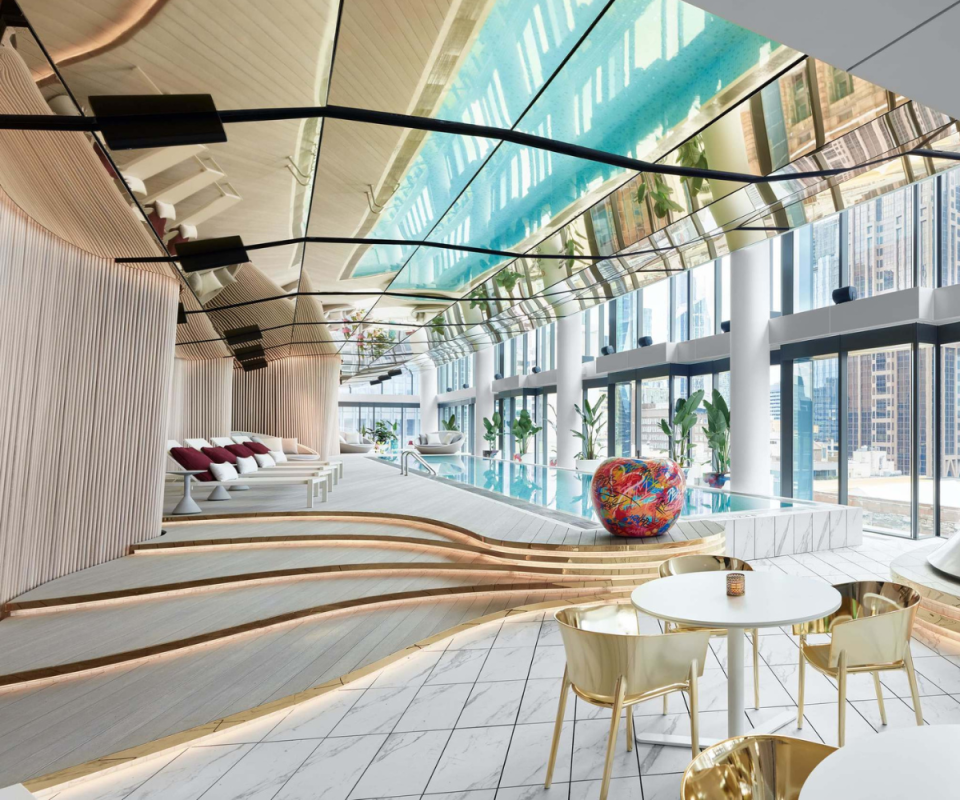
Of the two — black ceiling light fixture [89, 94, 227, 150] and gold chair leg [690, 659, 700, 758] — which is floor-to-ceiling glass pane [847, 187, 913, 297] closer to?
gold chair leg [690, 659, 700, 758]

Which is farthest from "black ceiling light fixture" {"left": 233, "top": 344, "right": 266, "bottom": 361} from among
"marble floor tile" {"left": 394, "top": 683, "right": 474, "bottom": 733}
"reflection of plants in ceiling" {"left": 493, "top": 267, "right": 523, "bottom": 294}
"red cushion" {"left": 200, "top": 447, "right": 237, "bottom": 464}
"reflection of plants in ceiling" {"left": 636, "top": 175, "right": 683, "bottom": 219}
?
"marble floor tile" {"left": 394, "top": 683, "right": 474, "bottom": 733}

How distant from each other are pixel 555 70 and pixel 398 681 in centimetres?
353

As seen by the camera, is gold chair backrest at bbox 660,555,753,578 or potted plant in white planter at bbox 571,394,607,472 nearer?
gold chair backrest at bbox 660,555,753,578

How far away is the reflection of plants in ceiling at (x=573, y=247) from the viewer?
5676mm

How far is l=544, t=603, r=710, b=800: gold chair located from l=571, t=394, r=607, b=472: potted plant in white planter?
11416mm

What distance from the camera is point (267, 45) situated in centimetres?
277

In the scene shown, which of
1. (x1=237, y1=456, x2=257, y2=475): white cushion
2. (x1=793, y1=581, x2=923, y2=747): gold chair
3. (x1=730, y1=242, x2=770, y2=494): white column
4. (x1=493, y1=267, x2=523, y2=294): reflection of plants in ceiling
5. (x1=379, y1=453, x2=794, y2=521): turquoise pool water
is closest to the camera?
(x1=793, y1=581, x2=923, y2=747): gold chair

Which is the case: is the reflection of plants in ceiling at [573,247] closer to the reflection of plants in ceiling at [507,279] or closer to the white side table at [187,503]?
the reflection of plants in ceiling at [507,279]

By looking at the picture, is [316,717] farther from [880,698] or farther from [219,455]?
[219,455]

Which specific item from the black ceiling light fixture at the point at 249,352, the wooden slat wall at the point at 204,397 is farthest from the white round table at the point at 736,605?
the wooden slat wall at the point at 204,397

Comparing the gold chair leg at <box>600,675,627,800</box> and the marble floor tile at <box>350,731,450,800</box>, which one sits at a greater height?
the gold chair leg at <box>600,675,627,800</box>

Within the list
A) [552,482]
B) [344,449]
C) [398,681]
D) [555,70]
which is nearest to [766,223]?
[555,70]

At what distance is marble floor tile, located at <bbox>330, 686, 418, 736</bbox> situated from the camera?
316 centimetres

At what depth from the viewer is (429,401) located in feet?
98.5
